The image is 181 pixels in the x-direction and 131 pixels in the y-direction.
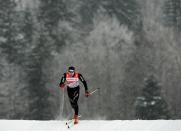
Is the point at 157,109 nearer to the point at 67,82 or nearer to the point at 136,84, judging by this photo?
the point at 136,84

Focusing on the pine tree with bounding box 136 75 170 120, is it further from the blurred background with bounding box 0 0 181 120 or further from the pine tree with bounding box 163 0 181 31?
the pine tree with bounding box 163 0 181 31

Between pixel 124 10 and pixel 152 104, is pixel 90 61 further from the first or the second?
pixel 124 10

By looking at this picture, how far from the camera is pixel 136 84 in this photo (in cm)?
6781

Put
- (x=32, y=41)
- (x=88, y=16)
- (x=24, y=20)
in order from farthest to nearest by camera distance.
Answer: (x=88, y=16)
(x=24, y=20)
(x=32, y=41)

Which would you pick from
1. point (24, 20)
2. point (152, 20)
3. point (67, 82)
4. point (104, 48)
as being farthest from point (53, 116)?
point (152, 20)

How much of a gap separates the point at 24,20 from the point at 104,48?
1359 centimetres

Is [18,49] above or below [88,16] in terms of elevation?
below

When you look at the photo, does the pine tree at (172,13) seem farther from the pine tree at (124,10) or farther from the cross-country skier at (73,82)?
the cross-country skier at (73,82)
